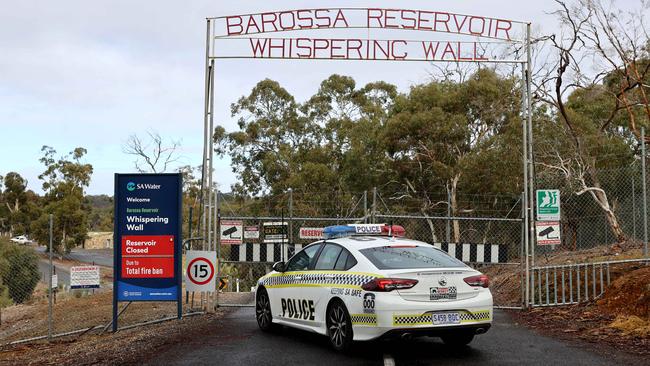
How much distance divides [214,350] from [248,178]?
36326mm

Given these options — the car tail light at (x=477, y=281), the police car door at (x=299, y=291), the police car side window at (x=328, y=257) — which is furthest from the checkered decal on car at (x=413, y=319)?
the police car door at (x=299, y=291)

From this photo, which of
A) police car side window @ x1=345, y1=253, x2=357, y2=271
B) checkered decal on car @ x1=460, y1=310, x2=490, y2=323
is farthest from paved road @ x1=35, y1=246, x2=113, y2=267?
checkered decal on car @ x1=460, y1=310, x2=490, y2=323

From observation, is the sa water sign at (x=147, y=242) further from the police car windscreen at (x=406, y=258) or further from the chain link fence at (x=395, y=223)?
the police car windscreen at (x=406, y=258)

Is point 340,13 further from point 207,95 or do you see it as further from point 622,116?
point 622,116

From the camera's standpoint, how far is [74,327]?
16.7 meters

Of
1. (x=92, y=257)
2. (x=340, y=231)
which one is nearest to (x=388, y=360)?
(x=340, y=231)

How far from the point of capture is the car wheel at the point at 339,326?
8812mm

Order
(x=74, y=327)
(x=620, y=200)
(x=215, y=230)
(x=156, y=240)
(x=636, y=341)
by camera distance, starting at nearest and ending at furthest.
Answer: (x=636, y=341) < (x=156, y=240) < (x=215, y=230) < (x=74, y=327) < (x=620, y=200)

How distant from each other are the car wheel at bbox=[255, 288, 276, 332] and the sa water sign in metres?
1.89

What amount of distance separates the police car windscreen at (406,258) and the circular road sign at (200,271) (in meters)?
5.17

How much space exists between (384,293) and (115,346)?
13.7 ft

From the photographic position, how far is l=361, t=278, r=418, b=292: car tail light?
8.37 m

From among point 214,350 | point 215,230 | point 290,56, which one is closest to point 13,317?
point 215,230

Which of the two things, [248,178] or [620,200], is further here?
[248,178]
